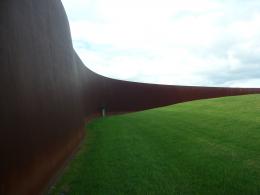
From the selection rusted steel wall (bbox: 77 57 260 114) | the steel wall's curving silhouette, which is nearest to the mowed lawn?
the steel wall's curving silhouette

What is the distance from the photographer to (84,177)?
783 cm

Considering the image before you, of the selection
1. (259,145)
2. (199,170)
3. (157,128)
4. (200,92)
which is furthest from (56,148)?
(200,92)

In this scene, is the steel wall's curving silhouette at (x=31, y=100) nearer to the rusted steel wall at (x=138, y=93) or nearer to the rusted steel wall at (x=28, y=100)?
the rusted steel wall at (x=28, y=100)

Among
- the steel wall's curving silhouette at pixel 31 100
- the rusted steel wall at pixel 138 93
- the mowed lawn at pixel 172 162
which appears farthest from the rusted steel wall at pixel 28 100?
the rusted steel wall at pixel 138 93

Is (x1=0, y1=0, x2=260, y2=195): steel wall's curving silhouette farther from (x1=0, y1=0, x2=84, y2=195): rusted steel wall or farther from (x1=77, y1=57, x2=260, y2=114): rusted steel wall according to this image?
(x1=77, y1=57, x2=260, y2=114): rusted steel wall

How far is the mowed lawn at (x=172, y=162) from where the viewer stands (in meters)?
6.81

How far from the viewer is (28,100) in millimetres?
5996

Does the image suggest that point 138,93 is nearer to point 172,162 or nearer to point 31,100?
point 172,162

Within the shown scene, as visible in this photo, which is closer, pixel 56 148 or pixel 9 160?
pixel 9 160

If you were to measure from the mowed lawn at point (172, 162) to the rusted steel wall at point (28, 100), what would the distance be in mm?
882

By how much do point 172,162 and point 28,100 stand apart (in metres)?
4.17

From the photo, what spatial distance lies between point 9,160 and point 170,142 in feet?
23.8

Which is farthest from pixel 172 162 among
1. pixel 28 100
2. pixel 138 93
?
pixel 138 93

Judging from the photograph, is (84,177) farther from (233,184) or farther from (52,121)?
(233,184)
